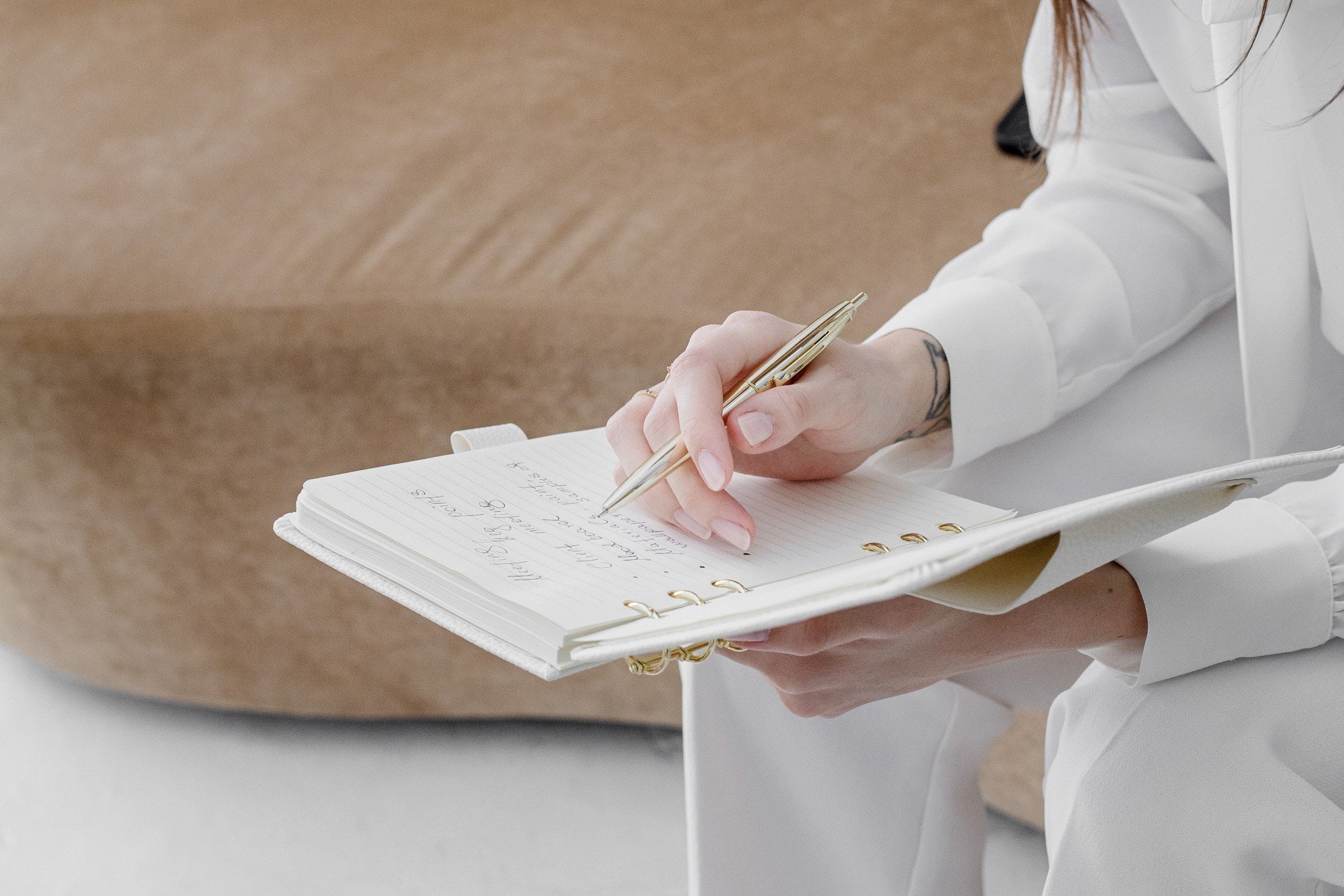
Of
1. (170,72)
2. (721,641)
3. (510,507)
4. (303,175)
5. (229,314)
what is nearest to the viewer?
(721,641)

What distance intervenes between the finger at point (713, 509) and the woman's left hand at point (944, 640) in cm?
5

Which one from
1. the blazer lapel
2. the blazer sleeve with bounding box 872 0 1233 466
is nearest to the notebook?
the blazer sleeve with bounding box 872 0 1233 466

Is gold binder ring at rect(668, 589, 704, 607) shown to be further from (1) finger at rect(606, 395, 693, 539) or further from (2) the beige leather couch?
(2) the beige leather couch

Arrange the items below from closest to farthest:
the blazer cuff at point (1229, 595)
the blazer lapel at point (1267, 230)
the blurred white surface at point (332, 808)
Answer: the blazer cuff at point (1229, 595), the blazer lapel at point (1267, 230), the blurred white surface at point (332, 808)

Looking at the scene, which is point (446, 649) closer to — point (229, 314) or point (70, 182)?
point (229, 314)

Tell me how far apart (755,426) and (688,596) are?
98mm

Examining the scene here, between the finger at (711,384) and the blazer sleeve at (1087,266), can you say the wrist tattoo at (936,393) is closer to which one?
the blazer sleeve at (1087,266)

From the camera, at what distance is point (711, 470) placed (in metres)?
0.53

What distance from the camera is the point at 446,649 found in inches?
49.1

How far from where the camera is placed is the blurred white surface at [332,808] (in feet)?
3.57

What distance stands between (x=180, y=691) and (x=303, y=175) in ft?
1.93

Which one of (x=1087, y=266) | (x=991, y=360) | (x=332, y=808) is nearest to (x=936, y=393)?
(x=991, y=360)

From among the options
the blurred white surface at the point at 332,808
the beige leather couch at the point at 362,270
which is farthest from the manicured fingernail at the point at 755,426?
the blurred white surface at the point at 332,808

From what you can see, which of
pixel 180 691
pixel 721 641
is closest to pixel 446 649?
pixel 180 691
